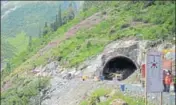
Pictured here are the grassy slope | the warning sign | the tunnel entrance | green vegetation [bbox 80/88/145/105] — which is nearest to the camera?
the warning sign

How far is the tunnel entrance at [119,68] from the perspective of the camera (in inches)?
1574

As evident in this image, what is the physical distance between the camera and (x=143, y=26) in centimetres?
4981

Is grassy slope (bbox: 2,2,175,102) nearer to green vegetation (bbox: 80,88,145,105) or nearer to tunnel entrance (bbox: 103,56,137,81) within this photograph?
tunnel entrance (bbox: 103,56,137,81)

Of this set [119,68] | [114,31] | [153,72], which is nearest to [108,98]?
[153,72]

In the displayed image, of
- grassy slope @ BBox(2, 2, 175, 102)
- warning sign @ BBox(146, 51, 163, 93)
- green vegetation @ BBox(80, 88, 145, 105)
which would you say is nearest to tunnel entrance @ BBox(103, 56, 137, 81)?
grassy slope @ BBox(2, 2, 175, 102)

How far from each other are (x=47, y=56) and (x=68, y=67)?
8184 mm

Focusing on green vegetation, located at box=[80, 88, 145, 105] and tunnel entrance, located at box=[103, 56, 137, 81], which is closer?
green vegetation, located at box=[80, 88, 145, 105]

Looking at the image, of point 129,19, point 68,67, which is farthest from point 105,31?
point 68,67

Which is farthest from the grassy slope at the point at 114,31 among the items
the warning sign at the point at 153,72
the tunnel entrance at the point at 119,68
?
the warning sign at the point at 153,72

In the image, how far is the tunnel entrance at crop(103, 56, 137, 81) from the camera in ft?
131

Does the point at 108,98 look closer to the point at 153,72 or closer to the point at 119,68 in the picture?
the point at 153,72

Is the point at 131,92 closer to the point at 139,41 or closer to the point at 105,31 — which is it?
the point at 139,41

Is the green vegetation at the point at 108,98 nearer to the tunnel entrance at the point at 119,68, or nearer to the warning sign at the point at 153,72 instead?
the warning sign at the point at 153,72

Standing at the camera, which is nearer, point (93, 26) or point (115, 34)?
point (115, 34)
